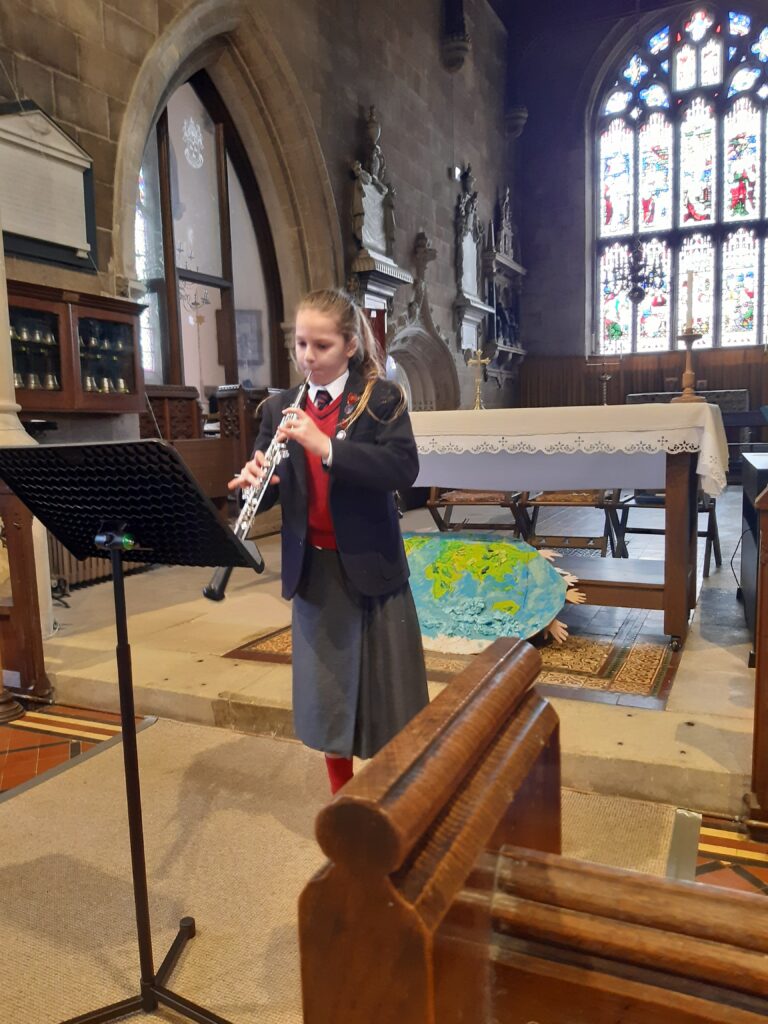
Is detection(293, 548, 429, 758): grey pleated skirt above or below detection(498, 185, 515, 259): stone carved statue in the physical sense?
below

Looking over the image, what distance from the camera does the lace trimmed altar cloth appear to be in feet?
10.4

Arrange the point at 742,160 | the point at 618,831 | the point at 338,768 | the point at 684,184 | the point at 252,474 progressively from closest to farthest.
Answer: the point at 252,474 < the point at 338,768 < the point at 618,831 < the point at 742,160 < the point at 684,184

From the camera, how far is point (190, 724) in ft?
9.72

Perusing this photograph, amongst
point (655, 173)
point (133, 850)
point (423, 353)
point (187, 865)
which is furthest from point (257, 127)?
point (655, 173)

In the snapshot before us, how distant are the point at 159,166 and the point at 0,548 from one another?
4877mm

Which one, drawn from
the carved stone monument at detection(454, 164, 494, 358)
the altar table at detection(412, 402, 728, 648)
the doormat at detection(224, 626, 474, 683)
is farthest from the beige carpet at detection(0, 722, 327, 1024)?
the carved stone monument at detection(454, 164, 494, 358)

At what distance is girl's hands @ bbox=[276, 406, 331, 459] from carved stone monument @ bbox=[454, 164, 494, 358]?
34.9 ft

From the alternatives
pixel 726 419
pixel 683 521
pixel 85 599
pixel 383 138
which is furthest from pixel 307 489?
pixel 726 419

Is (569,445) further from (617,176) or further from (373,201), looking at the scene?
(617,176)

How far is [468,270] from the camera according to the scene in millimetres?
12383

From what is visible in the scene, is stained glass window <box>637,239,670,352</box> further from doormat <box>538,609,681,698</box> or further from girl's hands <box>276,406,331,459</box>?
girl's hands <box>276,406,331,459</box>

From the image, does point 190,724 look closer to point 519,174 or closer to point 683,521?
point 683,521

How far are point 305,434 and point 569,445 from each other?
2.01 meters

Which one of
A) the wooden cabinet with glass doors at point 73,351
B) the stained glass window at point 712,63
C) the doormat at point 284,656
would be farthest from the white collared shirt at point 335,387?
the stained glass window at point 712,63
